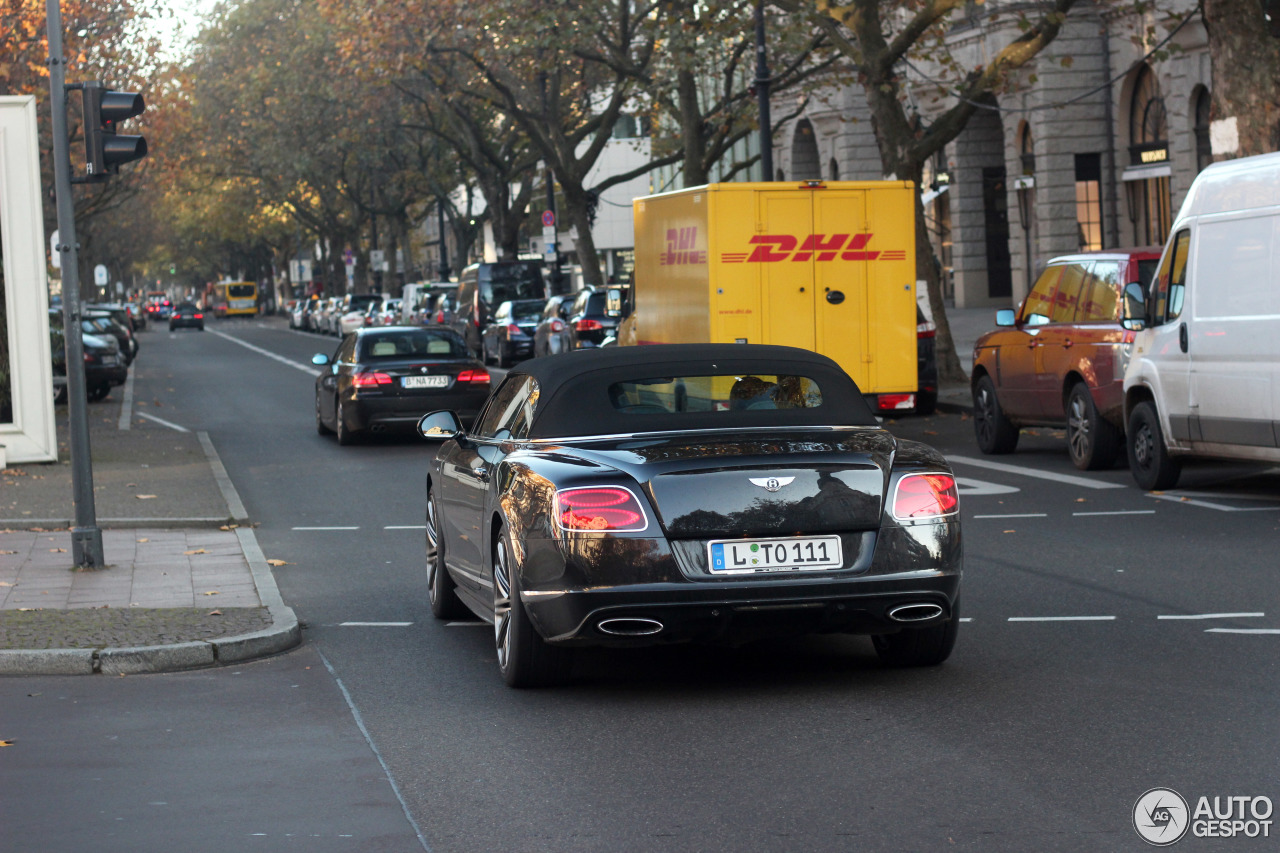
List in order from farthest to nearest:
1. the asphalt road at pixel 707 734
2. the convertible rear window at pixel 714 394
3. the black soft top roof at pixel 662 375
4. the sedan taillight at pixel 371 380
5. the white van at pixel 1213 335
→ 1. the sedan taillight at pixel 371 380
2. the white van at pixel 1213 335
3. the convertible rear window at pixel 714 394
4. the black soft top roof at pixel 662 375
5. the asphalt road at pixel 707 734

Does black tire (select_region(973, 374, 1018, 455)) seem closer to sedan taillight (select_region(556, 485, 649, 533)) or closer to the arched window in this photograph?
sedan taillight (select_region(556, 485, 649, 533))

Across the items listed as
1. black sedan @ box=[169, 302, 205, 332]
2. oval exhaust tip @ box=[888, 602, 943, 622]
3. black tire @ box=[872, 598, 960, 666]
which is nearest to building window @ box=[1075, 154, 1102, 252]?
black tire @ box=[872, 598, 960, 666]

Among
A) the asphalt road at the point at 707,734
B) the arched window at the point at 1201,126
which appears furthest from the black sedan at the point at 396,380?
the arched window at the point at 1201,126

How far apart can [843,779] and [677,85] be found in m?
31.5

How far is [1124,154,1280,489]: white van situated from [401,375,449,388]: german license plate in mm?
9110

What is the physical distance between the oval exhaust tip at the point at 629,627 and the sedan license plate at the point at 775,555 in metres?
0.32

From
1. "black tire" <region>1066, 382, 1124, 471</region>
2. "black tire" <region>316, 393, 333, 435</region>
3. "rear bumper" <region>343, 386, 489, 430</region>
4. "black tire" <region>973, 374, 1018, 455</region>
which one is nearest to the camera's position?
"black tire" <region>1066, 382, 1124, 471</region>

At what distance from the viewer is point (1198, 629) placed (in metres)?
8.18

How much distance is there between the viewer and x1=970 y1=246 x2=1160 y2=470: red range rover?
15016 mm

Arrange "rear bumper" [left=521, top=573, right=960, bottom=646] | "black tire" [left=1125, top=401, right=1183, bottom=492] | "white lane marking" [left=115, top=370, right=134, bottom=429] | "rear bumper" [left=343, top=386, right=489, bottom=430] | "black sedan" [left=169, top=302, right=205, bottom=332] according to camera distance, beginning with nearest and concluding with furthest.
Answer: "rear bumper" [left=521, top=573, right=960, bottom=646] < "black tire" [left=1125, top=401, right=1183, bottom=492] < "rear bumper" [left=343, top=386, right=489, bottom=430] < "white lane marking" [left=115, top=370, right=134, bottom=429] < "black sedan" [left=169, top=302, right=205, bottom=332]

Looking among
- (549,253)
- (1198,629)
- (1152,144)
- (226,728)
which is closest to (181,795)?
(226,728)

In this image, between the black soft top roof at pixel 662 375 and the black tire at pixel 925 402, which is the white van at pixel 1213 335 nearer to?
the black soft top roof at pixel 662 375

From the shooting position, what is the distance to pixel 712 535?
6.76 metres

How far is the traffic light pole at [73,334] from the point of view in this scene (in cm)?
1084
